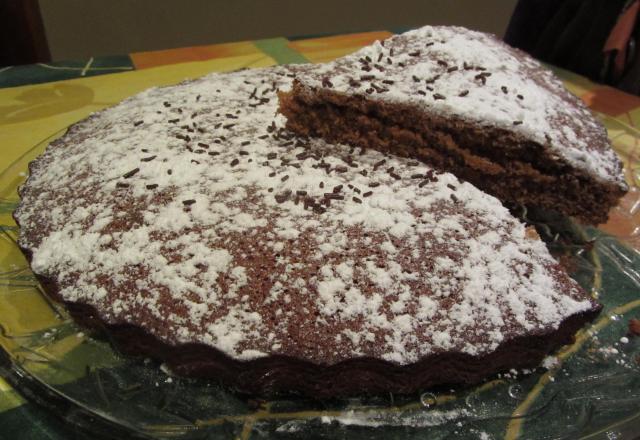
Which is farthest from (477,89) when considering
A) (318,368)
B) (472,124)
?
(318,368)

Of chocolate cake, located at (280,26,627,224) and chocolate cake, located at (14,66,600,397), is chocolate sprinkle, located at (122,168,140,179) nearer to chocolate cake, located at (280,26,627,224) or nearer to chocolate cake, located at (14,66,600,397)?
chocolate cake, located at (14,66,600,397)

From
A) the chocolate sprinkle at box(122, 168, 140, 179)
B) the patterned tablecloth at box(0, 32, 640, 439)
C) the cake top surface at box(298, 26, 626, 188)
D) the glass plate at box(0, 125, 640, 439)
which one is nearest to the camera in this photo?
the glass plate at box(0, 125, 640, 439)

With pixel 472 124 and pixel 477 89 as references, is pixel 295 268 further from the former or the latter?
pixel 477 89

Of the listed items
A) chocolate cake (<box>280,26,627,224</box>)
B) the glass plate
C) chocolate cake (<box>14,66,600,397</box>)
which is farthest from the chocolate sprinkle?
chocolate cake (<box>280,26,627,224</box>)

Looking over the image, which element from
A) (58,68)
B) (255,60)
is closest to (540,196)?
(255,60)

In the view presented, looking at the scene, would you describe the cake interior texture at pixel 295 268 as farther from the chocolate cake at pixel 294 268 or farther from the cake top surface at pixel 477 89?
the cake top surface at pixel 477 89

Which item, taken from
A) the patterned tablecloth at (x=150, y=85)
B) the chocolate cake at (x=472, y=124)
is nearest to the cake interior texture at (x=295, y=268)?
the chocolate cake at (x=472, y=124)
